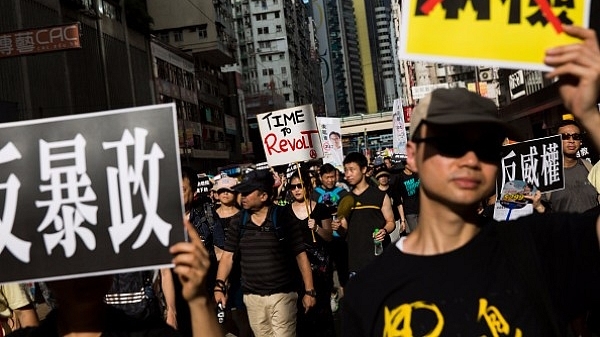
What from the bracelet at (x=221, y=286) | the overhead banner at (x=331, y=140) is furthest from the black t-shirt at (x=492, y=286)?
the overhead banner at (x=331, y=140)

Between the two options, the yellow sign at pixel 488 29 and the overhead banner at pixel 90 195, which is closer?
the yellow sign at pixel 488 29

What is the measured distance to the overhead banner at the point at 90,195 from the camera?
2357mm

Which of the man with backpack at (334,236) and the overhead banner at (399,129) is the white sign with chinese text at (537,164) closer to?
the man with backpack at (334,236)

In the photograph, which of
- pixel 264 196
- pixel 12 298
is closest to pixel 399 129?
pixel 264 196

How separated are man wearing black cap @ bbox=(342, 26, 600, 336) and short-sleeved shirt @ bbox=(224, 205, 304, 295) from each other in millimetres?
3988

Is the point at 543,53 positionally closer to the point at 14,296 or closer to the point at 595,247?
the point at 595,247

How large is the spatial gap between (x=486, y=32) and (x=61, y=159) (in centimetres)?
140

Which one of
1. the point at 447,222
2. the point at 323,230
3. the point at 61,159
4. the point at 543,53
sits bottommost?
the point at 323,230

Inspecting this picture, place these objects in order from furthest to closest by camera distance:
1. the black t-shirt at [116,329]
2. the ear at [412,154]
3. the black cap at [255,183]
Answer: the black cap at [255,183] → the black t-shirt at [116,329] → the ear at [412,154]

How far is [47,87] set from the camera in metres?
32.9

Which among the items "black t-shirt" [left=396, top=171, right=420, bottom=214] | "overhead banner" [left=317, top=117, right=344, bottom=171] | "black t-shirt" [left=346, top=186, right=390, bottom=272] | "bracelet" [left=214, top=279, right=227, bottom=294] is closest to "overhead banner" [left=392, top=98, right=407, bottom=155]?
"overhead banner" [left=317, top=117, right=344, bottom=171]

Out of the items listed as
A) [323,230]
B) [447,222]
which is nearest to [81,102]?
[323,230]

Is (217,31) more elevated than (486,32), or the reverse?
(217,31)

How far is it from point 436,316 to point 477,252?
228 millimetres
